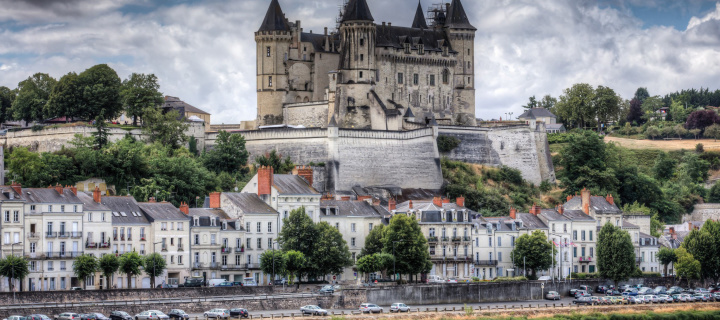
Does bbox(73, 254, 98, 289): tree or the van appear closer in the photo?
bbox(73, 254, 98, 289): tree

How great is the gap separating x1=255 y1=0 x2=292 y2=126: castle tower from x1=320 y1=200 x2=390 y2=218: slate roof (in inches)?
1274

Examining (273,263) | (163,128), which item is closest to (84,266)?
(273,263)

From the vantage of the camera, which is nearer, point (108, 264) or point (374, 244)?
point (108, 264)

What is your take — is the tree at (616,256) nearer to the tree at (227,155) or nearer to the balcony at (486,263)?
the balcony at (486,263)

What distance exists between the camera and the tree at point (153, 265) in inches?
2756

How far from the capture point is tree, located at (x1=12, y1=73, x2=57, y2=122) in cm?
11006

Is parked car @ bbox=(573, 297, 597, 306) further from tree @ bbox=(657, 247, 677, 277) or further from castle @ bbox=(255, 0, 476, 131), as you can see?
castle @ bbox=(255, 0, 476, 131)

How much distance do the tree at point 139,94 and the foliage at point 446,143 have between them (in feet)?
Answer: 81.5

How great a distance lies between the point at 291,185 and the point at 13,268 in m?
21.3

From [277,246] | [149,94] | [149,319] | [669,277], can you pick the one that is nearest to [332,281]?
[277,246]

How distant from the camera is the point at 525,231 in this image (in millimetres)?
85562

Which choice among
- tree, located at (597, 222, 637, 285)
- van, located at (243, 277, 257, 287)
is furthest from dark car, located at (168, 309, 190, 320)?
tree, located at (597, 222, 637, 285)

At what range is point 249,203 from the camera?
257 ft

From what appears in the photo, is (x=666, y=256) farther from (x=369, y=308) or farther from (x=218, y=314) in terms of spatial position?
(x=218, y=314)
